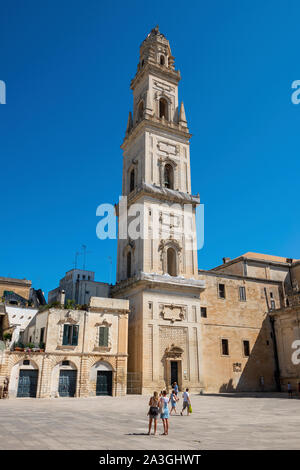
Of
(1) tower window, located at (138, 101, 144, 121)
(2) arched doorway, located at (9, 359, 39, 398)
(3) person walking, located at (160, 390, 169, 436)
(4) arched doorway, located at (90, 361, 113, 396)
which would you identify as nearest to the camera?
(3) person walking, located at (160, 390, 169, 436)

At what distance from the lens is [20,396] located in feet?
89.8

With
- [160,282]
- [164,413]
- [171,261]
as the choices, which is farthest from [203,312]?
[164,413]

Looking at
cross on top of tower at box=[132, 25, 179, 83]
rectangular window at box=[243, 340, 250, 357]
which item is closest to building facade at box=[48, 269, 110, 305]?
rectangular window at box=[243, 340, 250, 357]

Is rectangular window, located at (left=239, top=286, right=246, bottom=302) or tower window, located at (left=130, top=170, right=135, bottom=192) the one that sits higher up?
tower window, located at (left=130, top=170, right=135, bottom=192)

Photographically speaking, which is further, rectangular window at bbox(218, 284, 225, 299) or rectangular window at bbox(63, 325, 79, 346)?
rectangular window at bbox(218, 284, 225, 299)

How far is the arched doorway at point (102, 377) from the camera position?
3027 cm

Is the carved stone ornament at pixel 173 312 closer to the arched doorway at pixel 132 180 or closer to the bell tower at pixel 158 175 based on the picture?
the bell tower at pixel 158 175

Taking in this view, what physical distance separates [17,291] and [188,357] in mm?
28910

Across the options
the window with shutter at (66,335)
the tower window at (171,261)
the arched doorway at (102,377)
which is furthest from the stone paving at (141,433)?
the tower window at (171,261)

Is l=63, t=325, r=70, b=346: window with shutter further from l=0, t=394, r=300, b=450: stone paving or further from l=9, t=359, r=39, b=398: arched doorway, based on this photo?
l=0, t=394, r=300, b=450: stone paving

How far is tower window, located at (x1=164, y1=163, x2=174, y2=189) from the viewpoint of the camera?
42250 mm

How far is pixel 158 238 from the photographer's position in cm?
3838

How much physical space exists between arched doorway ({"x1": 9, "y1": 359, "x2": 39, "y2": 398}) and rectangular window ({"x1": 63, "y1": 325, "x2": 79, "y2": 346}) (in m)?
2.86
